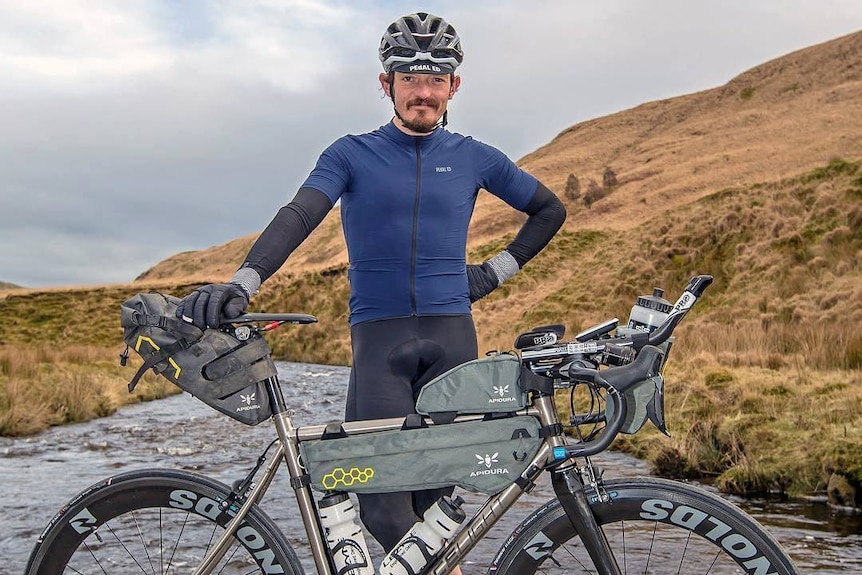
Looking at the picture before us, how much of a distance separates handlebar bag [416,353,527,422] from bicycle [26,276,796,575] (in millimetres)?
37

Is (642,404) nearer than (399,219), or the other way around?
(642,404)

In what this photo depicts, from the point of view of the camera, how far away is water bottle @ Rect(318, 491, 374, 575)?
293 centimetres

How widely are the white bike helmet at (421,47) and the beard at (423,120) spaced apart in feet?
0.42

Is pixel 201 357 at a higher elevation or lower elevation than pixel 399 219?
lower

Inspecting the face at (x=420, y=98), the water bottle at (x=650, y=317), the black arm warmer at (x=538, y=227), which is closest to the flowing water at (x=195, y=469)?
the black arm warmer at (x=538, y=227)

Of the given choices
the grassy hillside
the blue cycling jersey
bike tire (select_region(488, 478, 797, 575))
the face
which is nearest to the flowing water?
the grassy hillside

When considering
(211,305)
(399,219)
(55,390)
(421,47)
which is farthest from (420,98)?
(55,390)

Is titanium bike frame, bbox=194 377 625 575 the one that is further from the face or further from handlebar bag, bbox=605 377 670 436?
the face

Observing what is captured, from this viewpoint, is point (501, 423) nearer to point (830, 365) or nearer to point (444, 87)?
point (444, 87)

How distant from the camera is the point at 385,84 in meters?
3.73

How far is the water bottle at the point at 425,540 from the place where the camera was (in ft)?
9.44

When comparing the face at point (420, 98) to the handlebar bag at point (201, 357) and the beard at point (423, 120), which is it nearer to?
the beard at point (423, 120)

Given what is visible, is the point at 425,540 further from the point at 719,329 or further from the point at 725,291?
the point at 725,291

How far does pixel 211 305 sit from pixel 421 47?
56.4 inches
